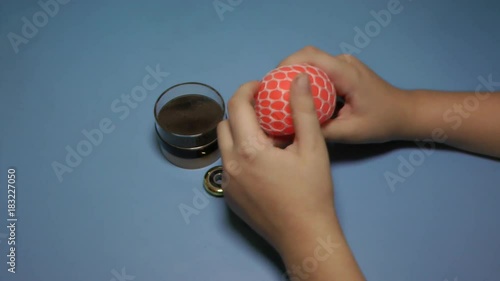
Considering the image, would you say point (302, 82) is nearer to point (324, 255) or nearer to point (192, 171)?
point (324, 255)

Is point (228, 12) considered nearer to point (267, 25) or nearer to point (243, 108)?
point (267, 25)

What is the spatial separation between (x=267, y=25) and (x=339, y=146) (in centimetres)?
40

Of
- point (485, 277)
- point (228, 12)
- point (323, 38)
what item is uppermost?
point (228, 12)

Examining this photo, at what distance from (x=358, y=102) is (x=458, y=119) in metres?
0.23

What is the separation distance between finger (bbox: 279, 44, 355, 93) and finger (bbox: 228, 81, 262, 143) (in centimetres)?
14

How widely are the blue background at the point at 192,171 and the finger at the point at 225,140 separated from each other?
0.19m

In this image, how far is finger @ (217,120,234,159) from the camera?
2.50ft

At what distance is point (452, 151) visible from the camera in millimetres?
960

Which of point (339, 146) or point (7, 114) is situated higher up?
point (7, 114)

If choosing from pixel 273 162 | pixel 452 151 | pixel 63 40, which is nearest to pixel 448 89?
pixel 452 151

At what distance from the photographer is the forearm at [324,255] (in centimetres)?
69

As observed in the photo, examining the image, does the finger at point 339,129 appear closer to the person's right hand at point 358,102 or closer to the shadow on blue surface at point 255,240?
the person's right hand at point 358,102

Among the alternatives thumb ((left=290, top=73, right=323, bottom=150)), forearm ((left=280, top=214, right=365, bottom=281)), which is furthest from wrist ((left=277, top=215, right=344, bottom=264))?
thumb ((left=290, top=73, right=323, bottom=150))

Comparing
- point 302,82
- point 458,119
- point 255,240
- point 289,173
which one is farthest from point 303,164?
point 458,119
